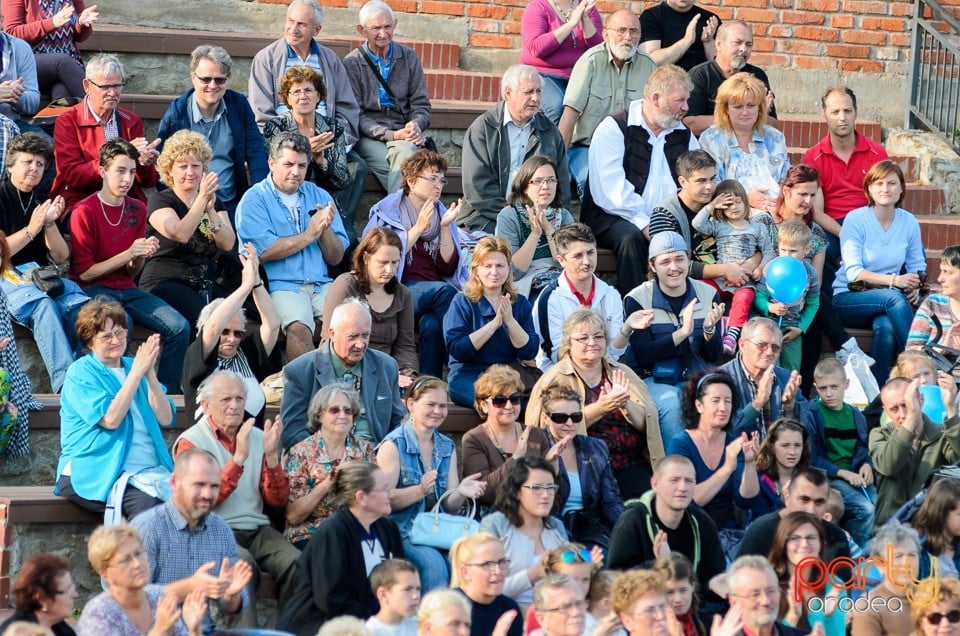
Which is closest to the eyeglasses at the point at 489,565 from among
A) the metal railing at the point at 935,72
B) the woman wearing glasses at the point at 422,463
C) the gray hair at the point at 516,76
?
the woman wearing glasses at the point at 422,463

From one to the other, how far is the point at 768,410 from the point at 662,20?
3.70m

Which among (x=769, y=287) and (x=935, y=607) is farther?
(x=769, y=287)

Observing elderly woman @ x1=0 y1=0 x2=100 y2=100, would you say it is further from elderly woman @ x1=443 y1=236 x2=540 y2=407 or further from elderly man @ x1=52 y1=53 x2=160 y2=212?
elderly woman @ x1=443 y1=236 x2=540 y2=407

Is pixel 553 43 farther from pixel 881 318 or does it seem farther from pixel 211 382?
pixel 211 382

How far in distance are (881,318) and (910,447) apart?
1.62 metres

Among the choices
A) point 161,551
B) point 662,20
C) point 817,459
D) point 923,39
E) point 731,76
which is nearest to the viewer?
point 161,551

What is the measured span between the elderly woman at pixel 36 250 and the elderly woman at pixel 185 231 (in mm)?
478

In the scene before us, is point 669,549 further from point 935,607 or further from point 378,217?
point 378,217

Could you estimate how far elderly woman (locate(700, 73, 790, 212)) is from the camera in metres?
10.2

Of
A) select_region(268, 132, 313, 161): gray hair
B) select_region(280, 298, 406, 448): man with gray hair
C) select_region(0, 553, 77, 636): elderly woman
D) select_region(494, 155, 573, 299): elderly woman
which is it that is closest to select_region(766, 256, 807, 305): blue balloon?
select_region(494, 155, 573, 299): elderly woman

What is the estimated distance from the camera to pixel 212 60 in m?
9.48

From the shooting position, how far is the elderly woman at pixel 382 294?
8539mm

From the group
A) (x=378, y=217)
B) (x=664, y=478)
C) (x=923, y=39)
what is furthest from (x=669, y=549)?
(x=923, y=39)

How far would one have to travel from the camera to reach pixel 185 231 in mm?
8789
